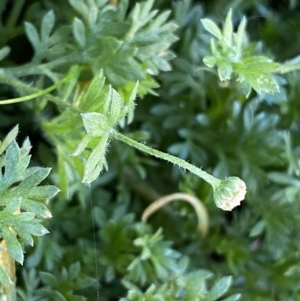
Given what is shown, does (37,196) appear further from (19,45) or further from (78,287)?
(19,45)

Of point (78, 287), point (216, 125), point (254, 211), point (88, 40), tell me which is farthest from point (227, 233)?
point (88, 40)

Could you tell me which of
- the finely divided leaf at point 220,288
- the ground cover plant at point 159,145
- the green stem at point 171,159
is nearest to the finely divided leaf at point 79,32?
the ground cover plant at point 159,145

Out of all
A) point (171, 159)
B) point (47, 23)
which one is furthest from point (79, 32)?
point (171, 159)

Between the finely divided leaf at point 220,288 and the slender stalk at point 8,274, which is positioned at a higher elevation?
the slender stalk at point 8,274

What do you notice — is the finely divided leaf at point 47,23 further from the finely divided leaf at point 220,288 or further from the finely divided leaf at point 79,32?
the finely divided leaf at point 220,288

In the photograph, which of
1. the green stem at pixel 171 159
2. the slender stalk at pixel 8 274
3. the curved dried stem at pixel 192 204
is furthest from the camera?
the curved dried stem at pixel 192 204

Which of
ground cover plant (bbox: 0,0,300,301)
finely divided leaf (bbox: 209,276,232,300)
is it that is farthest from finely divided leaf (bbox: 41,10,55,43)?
finely divided leaf (bbox: 209,276,232,300)

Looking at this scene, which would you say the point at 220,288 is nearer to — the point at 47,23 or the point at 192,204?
the point at 192,204

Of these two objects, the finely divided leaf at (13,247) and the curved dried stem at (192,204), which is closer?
the finely divided leaf at (13,247)
